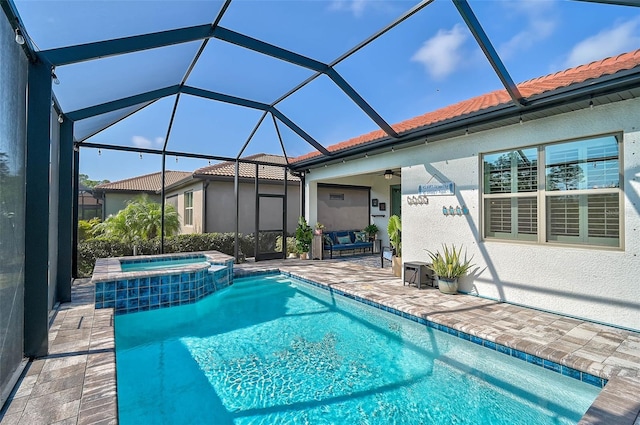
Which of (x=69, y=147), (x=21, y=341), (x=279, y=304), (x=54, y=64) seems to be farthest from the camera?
(x=279, y=304)

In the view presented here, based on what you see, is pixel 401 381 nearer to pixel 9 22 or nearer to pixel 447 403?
pixel 447 403

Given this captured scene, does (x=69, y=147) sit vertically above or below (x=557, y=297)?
above

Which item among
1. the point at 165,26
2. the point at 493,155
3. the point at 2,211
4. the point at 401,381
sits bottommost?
the point at 401,381

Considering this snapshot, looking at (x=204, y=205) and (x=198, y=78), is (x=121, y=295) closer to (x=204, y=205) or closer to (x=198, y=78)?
(x=198, y=78)

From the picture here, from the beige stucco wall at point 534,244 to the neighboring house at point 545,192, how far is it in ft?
0.05

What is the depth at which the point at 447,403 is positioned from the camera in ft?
10.8

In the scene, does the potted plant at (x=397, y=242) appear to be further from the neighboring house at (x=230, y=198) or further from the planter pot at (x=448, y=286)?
the neighboring house at (x=230, y=198)

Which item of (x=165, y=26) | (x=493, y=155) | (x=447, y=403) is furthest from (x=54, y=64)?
(x=493, y=155)

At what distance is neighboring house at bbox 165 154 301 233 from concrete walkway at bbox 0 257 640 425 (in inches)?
252

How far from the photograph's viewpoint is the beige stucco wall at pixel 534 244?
14.5ft

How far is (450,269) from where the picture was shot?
247 inches

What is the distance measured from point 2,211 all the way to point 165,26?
3311mm

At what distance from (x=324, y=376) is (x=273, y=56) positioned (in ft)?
16.7

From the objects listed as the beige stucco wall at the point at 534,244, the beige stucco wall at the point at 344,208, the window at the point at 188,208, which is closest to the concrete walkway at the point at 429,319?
the beige stucco wall at the point at 534,244
